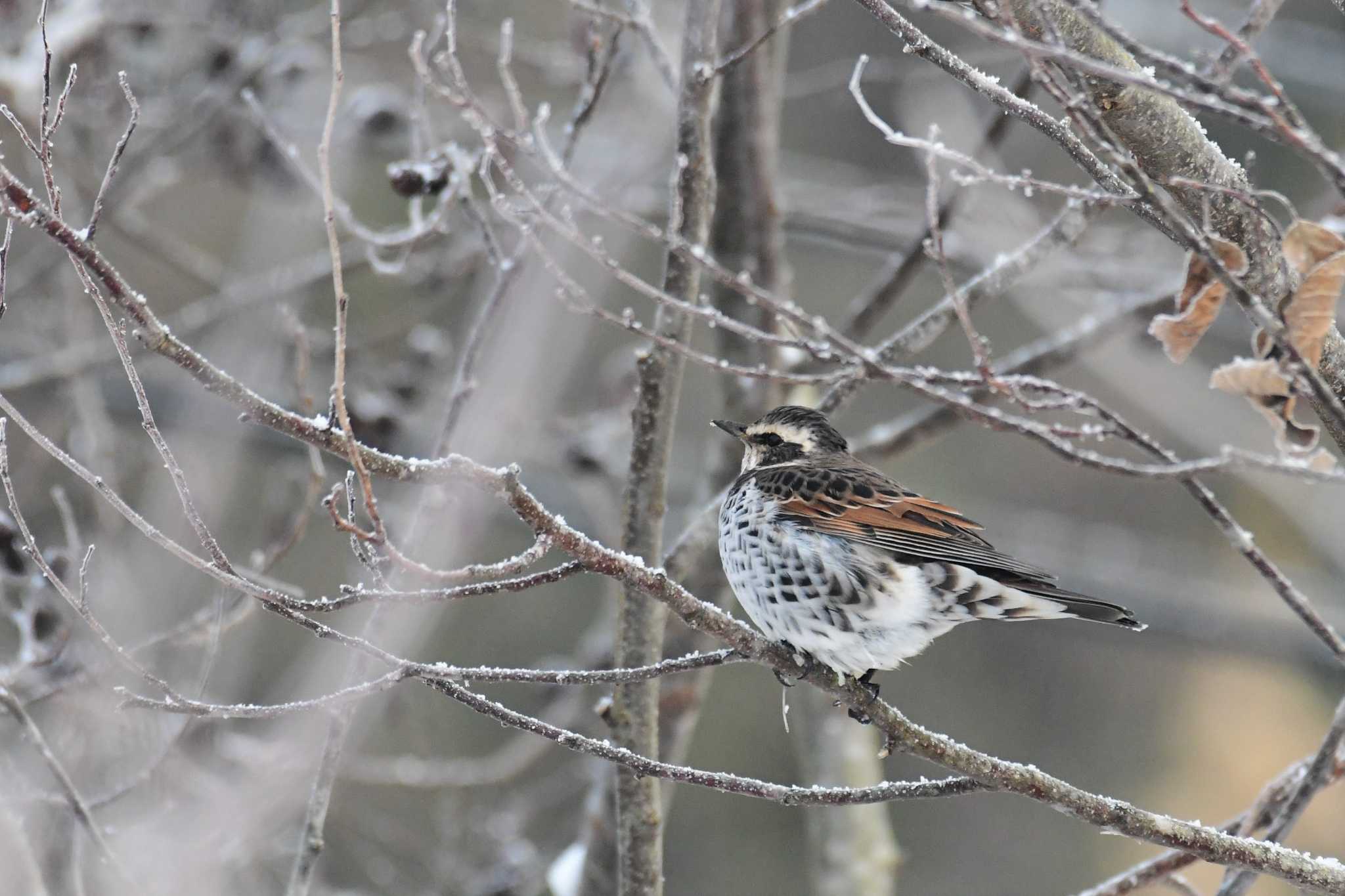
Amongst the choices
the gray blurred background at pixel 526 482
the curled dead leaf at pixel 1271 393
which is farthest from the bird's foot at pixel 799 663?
the curled dead leaf at pixel 1271 393

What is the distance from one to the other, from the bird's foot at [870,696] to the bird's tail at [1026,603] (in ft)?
1.11

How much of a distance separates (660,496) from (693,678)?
121cm

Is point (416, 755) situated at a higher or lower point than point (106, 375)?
lower

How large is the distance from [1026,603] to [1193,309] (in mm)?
1267

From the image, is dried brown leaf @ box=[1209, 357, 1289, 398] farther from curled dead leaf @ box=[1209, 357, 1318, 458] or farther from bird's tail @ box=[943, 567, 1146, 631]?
bird's tail @ box=[943, 567, 1146, 631]

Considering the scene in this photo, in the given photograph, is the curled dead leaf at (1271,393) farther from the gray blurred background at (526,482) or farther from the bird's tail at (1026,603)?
the gray blurred background at (526,482)

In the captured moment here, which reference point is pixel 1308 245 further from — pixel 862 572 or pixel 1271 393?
pixel 862 572

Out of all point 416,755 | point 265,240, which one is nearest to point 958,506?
point 416,755

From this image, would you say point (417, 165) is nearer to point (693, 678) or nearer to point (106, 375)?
point (693, 678)

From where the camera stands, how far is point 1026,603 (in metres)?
3.47

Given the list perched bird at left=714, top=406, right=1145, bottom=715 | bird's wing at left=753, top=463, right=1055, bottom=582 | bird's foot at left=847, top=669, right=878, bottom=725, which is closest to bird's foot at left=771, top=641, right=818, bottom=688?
perched bird at left=714, top=406, right=1145, bottom=715

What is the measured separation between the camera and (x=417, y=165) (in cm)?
383

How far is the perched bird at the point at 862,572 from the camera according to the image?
139 inches

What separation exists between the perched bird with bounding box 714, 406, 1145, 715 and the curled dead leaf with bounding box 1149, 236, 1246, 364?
39.1 inches
